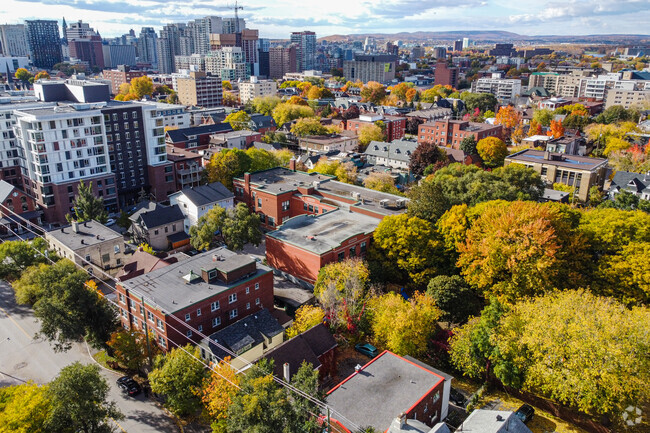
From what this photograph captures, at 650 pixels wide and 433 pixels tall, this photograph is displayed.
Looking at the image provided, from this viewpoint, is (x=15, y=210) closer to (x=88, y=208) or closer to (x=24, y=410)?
(x=88, y=208)

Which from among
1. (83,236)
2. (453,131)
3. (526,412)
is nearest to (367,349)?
(526,412)

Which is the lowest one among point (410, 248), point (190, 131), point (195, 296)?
point (195, 296)

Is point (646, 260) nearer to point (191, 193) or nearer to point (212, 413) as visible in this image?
point (212, 413)

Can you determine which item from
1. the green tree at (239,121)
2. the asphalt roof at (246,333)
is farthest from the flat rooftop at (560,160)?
the green tree at (239,121)

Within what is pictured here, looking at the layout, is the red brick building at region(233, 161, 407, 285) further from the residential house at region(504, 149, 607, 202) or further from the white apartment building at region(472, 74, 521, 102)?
the white apartment building at region(472, 74, 521, 102)

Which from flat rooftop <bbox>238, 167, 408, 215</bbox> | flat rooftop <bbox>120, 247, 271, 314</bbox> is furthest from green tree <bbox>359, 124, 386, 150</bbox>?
flat rooftop <bbox>120, 247, 271, 314</bbox>

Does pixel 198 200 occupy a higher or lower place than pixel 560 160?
lower

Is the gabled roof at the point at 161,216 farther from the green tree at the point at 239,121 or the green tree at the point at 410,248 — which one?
the green tree at the point at 239,121
